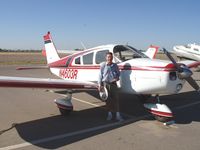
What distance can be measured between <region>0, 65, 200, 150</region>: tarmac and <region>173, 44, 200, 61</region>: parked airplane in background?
47.6 ft

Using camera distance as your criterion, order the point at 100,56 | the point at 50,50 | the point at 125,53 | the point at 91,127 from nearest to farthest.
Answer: the point at 91,127
the point at 125,53
the point at 100,56
the point at 50,50

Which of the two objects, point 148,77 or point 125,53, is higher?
point 125,53

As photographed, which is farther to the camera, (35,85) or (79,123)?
(79,123)

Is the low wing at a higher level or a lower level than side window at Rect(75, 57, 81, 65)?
lower

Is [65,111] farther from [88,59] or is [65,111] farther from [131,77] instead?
[131,77]

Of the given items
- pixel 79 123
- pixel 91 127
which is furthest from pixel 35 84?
pixel 91 127

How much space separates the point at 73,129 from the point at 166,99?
185 inches

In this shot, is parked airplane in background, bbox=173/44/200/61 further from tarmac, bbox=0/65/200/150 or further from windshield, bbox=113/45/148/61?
windshield, bbox=113/45/148/61

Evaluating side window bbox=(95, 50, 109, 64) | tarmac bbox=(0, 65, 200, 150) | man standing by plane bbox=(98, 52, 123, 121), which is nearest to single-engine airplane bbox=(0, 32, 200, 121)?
side window bbox=(95, 50, 109, 64)

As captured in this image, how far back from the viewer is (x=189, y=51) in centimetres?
2288

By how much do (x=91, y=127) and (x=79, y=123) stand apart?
439mm

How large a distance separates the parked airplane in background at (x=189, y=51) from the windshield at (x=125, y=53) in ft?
53.7

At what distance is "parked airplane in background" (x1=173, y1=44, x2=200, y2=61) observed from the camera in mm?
22141

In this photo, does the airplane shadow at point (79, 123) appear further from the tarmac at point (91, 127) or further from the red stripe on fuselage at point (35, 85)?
the red stripe on fuselage at point (35, 85)
